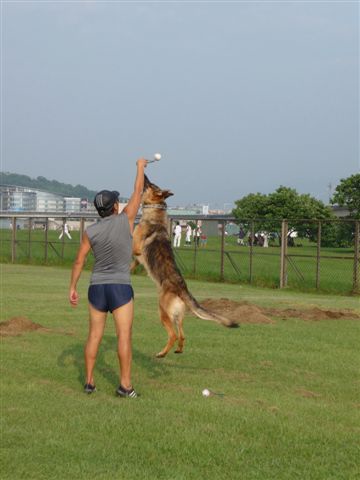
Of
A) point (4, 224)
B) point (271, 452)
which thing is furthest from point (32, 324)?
point (4, 224)

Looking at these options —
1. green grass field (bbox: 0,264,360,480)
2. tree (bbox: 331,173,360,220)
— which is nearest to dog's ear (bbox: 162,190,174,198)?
green grass field (bbox: 0,264,360,480)

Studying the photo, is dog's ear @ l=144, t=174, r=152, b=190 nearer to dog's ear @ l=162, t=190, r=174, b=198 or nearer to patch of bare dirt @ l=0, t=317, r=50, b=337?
dog's ear @ l=162, t=190, r=174, b=198

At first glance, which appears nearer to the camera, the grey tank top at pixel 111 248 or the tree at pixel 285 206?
the grey tank top at pixel 111 248

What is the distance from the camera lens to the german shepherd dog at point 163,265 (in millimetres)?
9758

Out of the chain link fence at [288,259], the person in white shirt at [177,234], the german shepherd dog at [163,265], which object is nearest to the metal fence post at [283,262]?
the chain link fence at [288,259]

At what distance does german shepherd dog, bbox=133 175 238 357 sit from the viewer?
32.0 ft

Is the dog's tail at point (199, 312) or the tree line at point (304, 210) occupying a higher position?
the tree line at point (304, 210)

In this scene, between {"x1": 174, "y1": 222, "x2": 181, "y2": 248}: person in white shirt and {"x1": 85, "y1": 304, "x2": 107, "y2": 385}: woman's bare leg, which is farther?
{"x1": 174, "y1": 222, "x2": 181, "y2": 248}: person in white shirt

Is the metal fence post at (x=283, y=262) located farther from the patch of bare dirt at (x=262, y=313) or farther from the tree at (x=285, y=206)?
the tree at (x=285, y=206)

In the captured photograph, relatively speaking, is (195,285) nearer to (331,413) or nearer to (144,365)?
(144,365)

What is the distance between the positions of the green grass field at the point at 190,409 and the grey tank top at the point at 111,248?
132cm

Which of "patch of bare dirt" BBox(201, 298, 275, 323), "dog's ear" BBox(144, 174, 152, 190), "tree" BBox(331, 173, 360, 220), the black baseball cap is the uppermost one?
"tree" BBox(331, 173, 360, 220)

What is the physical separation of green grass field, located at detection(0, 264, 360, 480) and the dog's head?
2.20 metres

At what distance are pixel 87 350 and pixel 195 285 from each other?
19176mm
